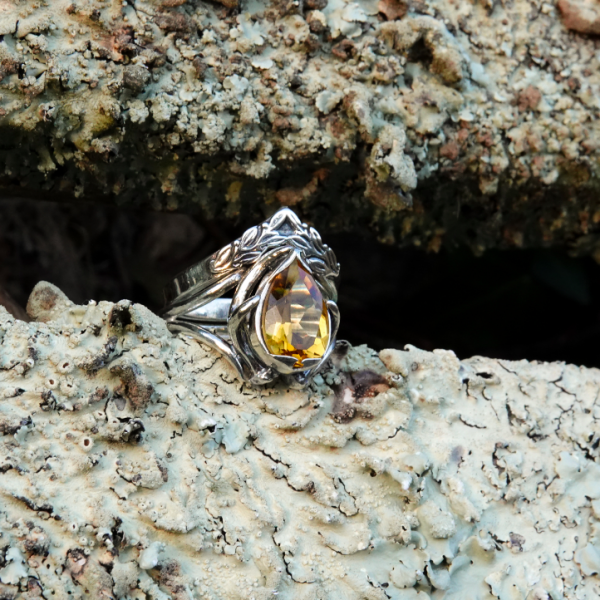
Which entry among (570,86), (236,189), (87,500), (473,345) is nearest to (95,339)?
(87,500)

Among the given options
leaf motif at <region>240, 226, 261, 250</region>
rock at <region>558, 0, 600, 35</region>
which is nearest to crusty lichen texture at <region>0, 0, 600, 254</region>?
rock at <region>558, 0, 600, 35</region>

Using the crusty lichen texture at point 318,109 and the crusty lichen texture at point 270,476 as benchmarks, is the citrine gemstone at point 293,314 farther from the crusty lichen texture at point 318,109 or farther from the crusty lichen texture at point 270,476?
the crusty lichen texture at point 318,109

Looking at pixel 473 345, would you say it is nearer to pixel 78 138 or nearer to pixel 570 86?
pixel 570 86

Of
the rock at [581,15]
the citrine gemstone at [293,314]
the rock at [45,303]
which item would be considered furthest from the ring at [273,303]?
the rock at [581,15]

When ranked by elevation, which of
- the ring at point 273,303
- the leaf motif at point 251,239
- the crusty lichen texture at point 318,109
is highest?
the crusty lichen texture at point 318,109

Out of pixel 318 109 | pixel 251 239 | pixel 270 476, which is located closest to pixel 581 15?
pixel 318 109

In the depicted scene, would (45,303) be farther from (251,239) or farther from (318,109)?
(318,109)
